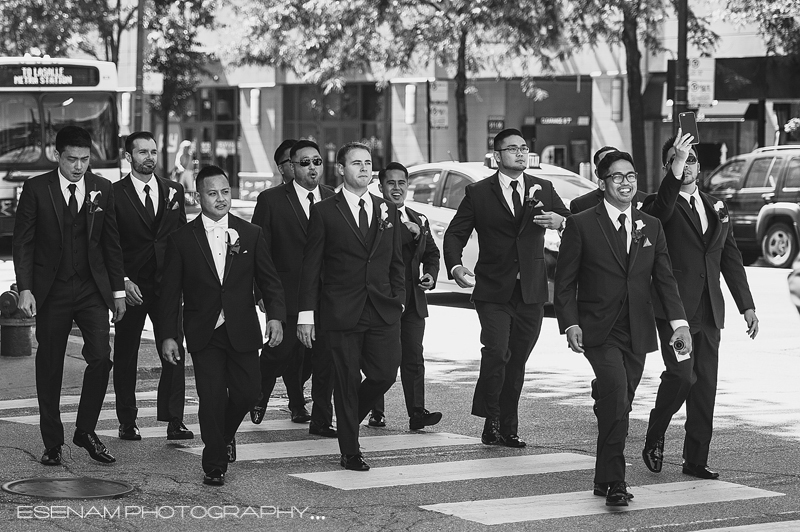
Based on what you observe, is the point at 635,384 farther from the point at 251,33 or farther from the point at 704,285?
the point at 251,33

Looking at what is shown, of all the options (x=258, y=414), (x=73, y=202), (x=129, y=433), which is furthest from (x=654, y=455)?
(x=73, y=202)

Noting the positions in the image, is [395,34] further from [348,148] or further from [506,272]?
[348,148]

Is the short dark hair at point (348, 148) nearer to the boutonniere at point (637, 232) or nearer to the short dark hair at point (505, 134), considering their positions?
the short dark hair at point (505, 134)

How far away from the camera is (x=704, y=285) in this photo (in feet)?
25.4

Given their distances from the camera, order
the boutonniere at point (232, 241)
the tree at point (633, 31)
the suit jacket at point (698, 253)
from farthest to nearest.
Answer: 1. the tree at point (633, 31)
2. the suit jacket at point (698, 253)
3. the boutonniere at point (232, 241)

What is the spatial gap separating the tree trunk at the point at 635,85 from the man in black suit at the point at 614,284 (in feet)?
62.9

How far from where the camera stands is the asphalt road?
21.5ft

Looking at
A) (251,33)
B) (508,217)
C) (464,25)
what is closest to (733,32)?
(464,25)

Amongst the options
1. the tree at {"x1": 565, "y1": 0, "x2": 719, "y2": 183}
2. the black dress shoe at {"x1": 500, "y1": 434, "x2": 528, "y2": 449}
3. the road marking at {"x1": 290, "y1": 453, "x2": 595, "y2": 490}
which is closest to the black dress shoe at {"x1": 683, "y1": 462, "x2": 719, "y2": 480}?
the road marking at {"x1": 290, "y1": 453, "x2": 595, "y2": 490}

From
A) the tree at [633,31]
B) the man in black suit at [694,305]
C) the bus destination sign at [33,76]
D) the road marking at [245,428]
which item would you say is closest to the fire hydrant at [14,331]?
the road marking at [245,428]

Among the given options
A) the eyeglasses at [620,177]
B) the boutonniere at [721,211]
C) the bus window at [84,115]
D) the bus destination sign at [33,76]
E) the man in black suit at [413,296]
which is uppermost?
the bus destination sign at [33,76]

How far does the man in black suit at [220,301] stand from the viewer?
7422mm

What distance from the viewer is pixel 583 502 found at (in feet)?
22.9

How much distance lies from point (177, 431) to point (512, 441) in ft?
6.98
